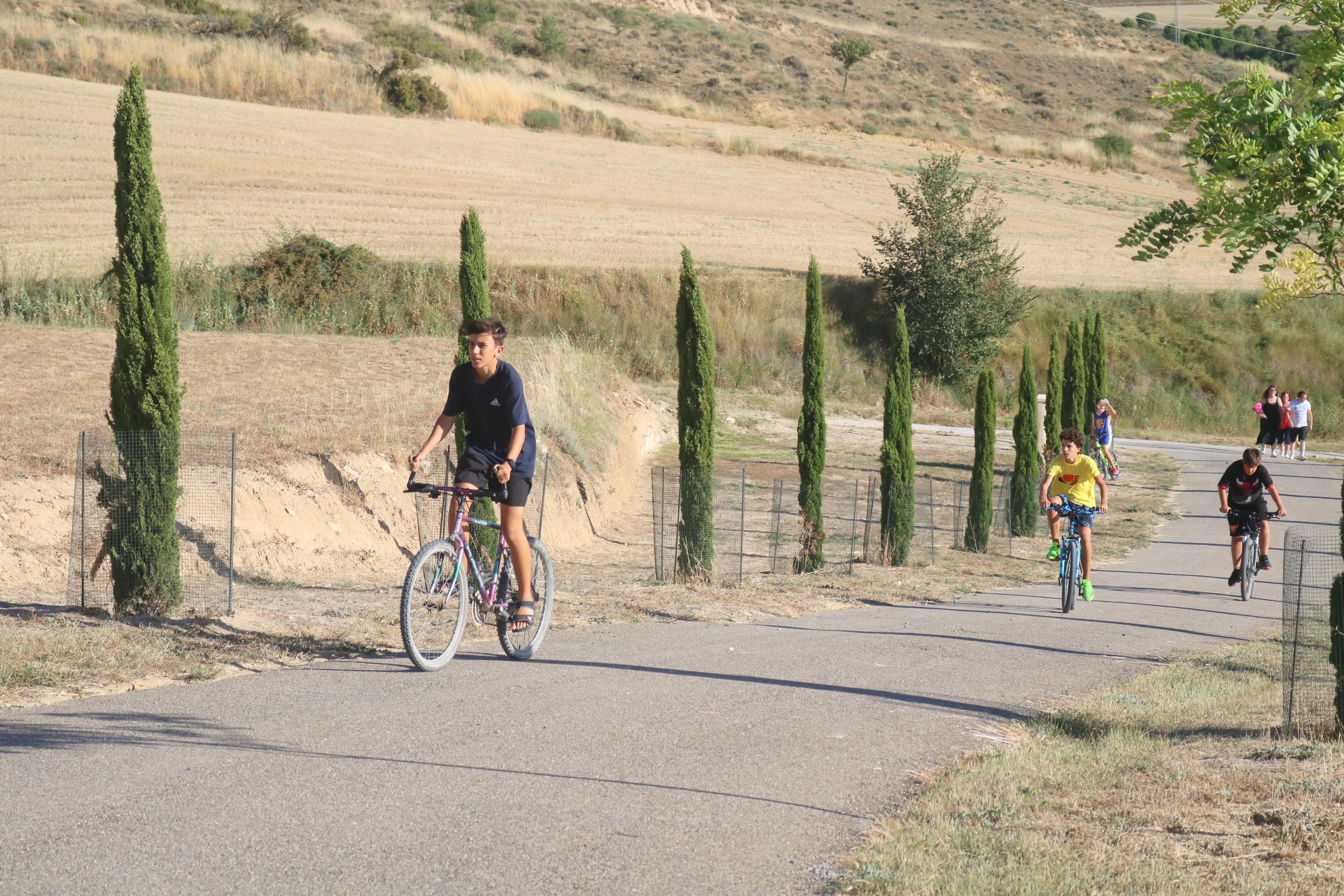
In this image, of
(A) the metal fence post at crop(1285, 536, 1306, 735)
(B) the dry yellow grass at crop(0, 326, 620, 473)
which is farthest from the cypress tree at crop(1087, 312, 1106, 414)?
(A) the metal fence post at crop(1285, 536, 1306, 735)

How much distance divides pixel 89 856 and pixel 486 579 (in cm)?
370

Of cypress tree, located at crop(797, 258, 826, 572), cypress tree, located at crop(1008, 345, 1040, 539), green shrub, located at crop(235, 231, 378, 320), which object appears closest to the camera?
cypress tree, located at crop(797, 258, 826, 572)

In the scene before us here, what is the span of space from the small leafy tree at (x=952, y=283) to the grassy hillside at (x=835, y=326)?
155 cm

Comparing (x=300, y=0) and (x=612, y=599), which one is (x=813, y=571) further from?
Result: (x=300, y=0)

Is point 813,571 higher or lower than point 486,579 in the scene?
lower

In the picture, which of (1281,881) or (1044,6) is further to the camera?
(1044,6)

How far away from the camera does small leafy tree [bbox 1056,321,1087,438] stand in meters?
29.0

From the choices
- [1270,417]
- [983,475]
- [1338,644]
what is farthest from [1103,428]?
[1338,644]

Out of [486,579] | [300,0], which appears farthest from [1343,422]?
[300,0]

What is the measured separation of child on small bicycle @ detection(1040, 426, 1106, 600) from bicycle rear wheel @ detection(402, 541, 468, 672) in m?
7.22

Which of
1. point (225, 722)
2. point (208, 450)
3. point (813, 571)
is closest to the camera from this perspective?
point (225, 722)

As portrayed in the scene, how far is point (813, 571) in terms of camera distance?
16625 millimetres

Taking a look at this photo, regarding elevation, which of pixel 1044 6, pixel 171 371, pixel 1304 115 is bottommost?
pixel 171 371

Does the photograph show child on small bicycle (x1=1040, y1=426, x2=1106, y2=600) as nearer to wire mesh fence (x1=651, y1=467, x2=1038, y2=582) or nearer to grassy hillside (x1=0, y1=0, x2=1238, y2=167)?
wire mesh fence (x1=651, y1=467, x2=1038, y2=582)
